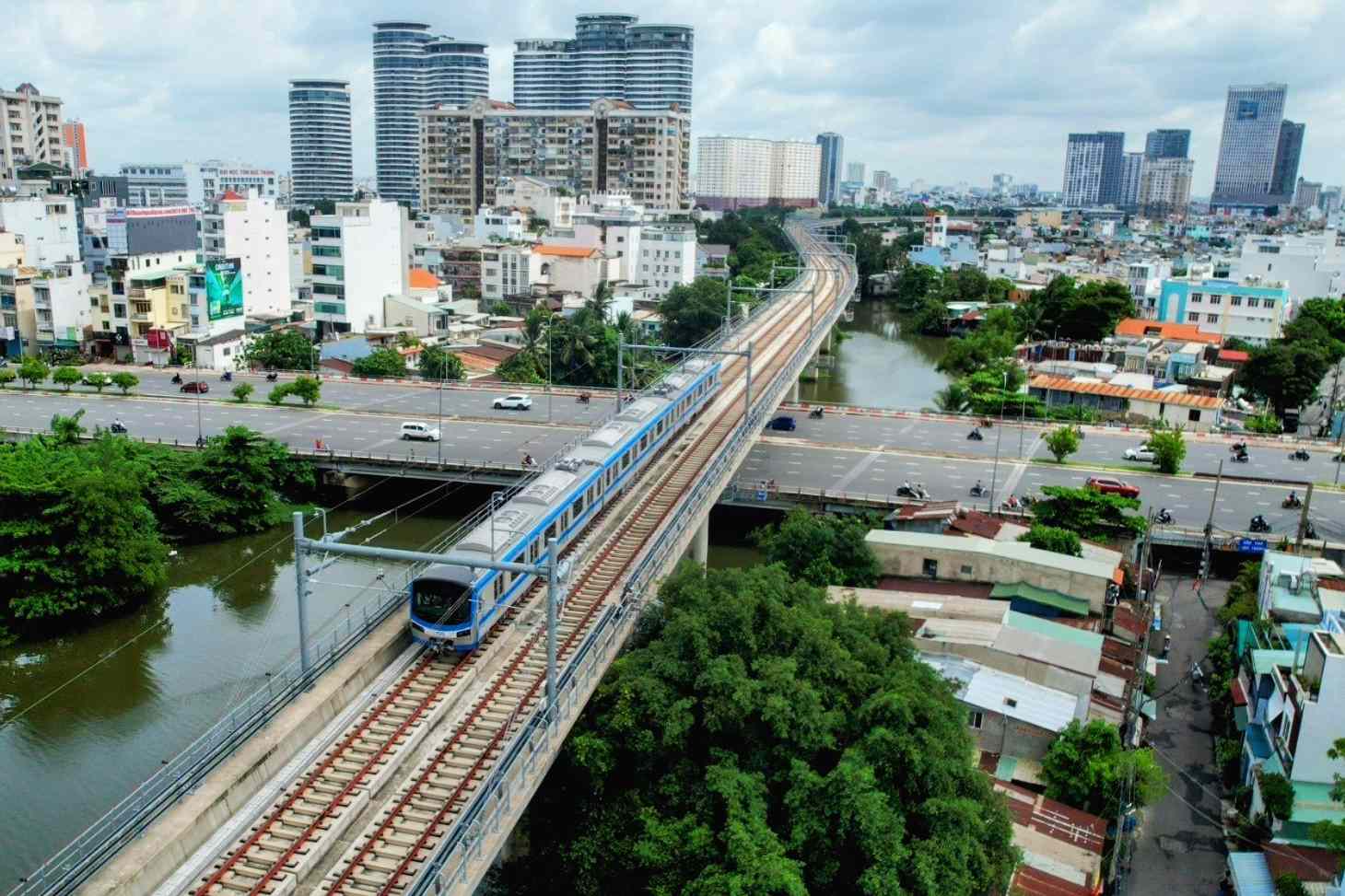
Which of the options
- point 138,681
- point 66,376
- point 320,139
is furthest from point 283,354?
point 320,139

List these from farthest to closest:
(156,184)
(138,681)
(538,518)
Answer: (156,184) → (138,681) → (538,518)

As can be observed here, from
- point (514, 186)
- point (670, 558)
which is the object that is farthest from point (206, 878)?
point (514, 186)

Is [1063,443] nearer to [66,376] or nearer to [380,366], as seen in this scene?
[380,366]

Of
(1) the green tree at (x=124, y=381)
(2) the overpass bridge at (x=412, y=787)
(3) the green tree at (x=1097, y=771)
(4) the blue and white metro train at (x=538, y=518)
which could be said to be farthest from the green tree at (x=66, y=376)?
(3) the green tree at (x=1097, y=771)

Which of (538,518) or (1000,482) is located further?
(1000,482)

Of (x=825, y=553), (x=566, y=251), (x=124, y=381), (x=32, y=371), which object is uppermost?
(x=566, y=251)

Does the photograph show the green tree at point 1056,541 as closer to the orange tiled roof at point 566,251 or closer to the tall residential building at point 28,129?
the orange tiled roof at point 566,251

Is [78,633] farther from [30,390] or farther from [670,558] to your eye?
[30,390]
